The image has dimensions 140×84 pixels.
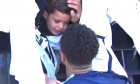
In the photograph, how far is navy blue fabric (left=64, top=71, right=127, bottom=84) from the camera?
1.45 meters

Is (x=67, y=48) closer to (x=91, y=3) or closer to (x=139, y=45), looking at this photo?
(x=91, y=3)

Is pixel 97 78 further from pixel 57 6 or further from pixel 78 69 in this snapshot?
pixel 57 6

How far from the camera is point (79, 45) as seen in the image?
1439mm

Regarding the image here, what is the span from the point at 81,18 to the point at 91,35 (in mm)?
232

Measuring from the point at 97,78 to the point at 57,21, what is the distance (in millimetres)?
Answer: 454

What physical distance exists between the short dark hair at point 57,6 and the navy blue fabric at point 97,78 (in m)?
0.43

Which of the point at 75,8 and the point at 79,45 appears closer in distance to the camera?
the point at 79,45

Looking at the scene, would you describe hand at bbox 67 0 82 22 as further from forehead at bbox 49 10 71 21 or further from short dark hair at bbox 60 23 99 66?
short dark hair at bbox 60 23 99 66

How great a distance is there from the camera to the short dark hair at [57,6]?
67.8 inches

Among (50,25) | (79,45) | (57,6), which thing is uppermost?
(57,6)

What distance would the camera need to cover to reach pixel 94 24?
1670mm

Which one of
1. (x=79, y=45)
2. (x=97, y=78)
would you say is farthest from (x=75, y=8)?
(x=97, y=78)

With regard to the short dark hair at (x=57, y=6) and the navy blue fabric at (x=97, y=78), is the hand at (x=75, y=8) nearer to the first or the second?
the short dark hair at (x=57, y=6)

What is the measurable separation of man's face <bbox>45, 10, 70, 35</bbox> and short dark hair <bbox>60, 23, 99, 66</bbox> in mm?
245
